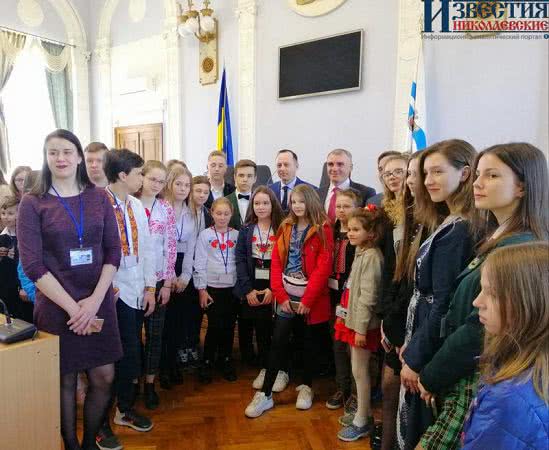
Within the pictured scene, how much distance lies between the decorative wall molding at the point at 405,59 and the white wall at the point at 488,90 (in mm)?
152

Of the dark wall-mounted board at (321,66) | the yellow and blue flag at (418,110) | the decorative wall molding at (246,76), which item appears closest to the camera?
the yellow and blue flag at (418,110)

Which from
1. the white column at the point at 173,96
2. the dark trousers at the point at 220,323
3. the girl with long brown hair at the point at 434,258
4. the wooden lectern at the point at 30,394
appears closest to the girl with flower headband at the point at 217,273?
the dark trousers at the point at 220,323

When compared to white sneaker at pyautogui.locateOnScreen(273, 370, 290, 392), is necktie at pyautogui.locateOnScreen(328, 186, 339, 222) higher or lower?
higher

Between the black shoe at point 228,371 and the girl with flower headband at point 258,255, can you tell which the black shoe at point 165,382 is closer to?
the black shoe at point 228,371

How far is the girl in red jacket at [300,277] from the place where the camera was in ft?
7.38

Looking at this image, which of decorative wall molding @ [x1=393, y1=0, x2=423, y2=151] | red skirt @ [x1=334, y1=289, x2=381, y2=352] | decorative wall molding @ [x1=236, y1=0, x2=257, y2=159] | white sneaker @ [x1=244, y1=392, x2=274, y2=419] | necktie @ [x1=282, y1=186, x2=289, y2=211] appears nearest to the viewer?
red skirt @ [x1=334, y1=289, x2=381, y2=352]

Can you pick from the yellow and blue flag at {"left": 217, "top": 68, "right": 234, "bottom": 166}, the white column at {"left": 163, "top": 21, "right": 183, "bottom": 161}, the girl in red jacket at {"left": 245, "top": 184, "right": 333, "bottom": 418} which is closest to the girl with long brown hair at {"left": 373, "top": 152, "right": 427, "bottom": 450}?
the girl in red jacket at {"left": 245, "top": 184, "right": 333, "bottom": 418}

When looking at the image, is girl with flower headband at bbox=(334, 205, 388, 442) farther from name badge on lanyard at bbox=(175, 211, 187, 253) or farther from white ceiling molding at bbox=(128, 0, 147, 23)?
white ceiling molding at bbox=(128, 0, 147, 23)

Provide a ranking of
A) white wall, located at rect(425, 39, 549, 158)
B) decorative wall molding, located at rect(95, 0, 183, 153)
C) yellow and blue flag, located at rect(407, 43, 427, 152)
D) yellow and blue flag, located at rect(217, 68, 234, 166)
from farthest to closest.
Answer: decorative wall molding, located at rect(95, 0, 183, 153) < yellow and blue flag, located at rect(217, 68, 234, 166) < yellow and blue flag, located at rect(407, 43, 427, 152) < white wall, located at rect(425, 39, 549, 158)

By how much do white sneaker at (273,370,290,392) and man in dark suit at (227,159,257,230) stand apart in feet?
3.24

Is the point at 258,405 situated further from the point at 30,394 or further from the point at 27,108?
the point at 27,108

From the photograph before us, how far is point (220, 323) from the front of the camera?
2.59m

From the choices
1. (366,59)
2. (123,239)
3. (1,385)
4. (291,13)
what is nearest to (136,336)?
(123,239)

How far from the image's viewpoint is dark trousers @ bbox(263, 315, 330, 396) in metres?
2.25
